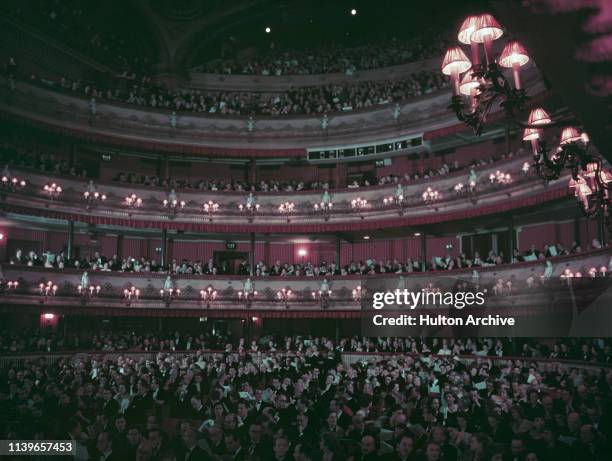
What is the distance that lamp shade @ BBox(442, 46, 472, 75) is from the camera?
6.05m

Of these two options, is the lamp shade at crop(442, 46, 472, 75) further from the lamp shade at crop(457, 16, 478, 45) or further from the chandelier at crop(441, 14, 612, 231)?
the lamp shade at crop(457, 16, 478, 45)

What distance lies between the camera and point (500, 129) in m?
26.7

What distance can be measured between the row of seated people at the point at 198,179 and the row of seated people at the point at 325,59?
694 cm

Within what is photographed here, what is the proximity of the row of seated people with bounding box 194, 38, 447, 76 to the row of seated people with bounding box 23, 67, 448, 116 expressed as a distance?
1.17 m

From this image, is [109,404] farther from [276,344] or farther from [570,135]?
[276,344]

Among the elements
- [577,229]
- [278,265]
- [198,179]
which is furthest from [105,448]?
[198,179]

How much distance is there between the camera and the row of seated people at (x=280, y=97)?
2888 centimetres

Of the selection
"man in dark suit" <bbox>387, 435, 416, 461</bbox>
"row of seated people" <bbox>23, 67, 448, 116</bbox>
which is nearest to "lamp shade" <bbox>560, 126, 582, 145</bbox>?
"man in dark suit" <bbox>387, 435, 416, 461</bbox>

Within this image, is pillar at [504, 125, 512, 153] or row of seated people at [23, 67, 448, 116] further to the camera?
row of seated people at [23, 67, 448, 116]

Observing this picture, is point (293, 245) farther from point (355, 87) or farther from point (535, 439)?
point (535, 439)

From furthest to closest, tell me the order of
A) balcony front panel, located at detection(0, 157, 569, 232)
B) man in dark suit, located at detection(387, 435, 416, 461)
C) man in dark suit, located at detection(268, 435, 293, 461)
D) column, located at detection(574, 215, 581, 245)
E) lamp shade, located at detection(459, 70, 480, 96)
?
column, located at detection(574, 215, 581, 245) → balcony front panel, located at detection(0, 157, 569, 232) → man in dark suit, located at detection(268, 435, 293, 461) → man in dark suit, located at detection(387, 435, 416, 461) → lamp shade, located at detection(459, 70, 480, 96)

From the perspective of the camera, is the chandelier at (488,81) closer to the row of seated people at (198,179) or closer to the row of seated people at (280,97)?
the row of seated people at (198,179)

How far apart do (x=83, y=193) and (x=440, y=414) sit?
21125 mm

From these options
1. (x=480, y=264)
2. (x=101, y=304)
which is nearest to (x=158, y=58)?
(x=101, y=304)
